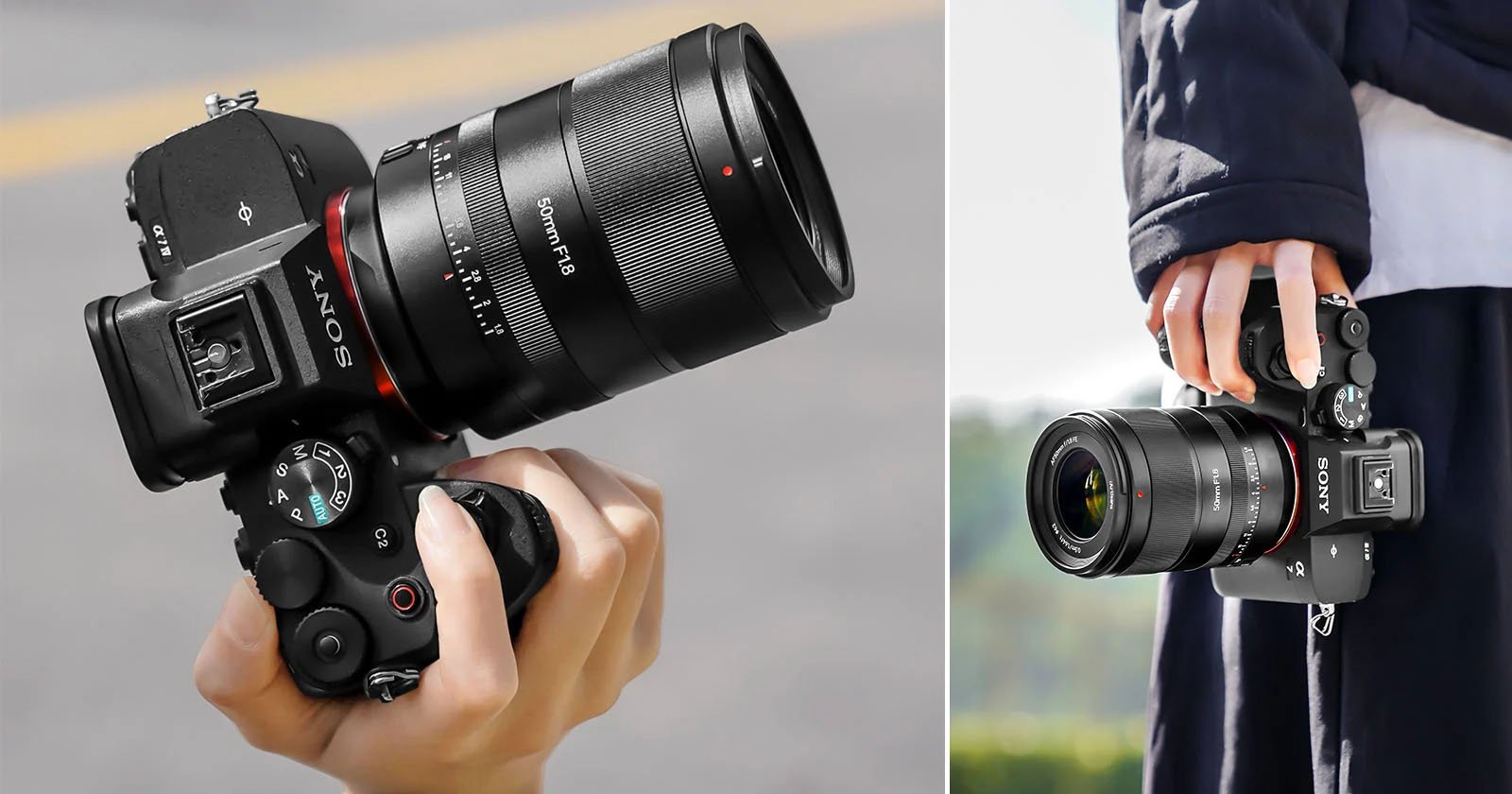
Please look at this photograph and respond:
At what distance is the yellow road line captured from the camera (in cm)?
107

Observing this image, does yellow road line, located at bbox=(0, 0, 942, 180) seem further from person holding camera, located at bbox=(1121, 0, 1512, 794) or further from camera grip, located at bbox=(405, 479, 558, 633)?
camera grip, located at bbox=(405, 479, 558, 633)

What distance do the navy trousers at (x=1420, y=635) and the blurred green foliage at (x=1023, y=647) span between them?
624 millimetres

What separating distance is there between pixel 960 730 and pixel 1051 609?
0.16 metres

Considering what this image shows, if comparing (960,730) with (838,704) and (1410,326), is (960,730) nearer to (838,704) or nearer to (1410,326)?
(838,704)

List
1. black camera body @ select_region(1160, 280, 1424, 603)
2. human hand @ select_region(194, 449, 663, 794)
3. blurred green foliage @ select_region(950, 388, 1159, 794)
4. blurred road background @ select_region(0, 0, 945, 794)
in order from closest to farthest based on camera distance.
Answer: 1. human hand @ select_region(194, 449, 663, 794)
2. black camera body @ select_region(1160, 280, 1424, 603)
3. blurred road background @ select_region(0, 0, 945, 794)
4. blurred green foliage @ select_region(950, 388, 1159, 794)

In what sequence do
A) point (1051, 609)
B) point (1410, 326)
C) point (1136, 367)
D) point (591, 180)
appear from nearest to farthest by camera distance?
point (591, 180) → point (1410, 326) → point (1136, 367) → point (1051, 609)

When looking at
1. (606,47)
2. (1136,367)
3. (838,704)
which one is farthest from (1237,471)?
(606,47)

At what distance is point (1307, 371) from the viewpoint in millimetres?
538

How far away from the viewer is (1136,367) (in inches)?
45.4

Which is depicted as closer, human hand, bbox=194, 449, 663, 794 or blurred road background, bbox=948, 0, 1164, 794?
human hand, bbox=194, 449, 663, 794

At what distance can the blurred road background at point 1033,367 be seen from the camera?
3.82 ft

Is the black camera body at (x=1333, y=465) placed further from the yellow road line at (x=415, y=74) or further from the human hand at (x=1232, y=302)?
the yellow road line at (x=415, y=74)

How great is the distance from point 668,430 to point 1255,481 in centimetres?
69

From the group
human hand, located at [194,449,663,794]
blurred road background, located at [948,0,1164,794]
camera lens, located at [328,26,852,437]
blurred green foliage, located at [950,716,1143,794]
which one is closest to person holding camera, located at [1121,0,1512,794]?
camera lens, located at [328,26,852,437]
